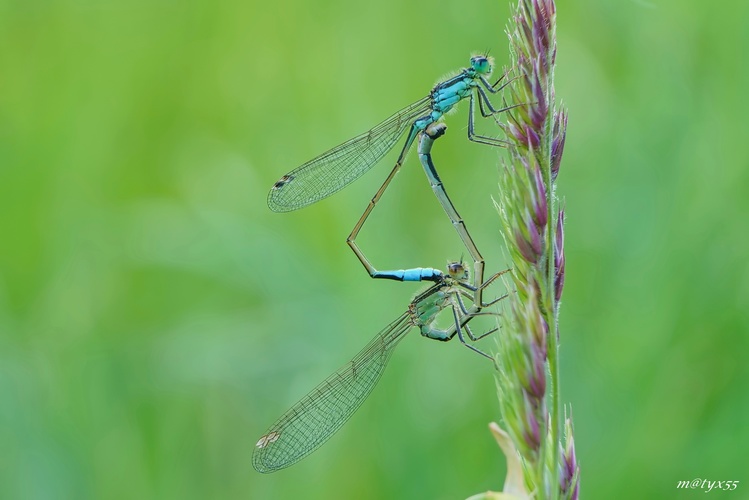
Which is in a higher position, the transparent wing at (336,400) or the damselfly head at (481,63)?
the damselfly head at (481,63)

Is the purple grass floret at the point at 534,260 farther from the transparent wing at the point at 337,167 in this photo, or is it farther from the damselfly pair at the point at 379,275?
the transparent wing at the point at 337,167

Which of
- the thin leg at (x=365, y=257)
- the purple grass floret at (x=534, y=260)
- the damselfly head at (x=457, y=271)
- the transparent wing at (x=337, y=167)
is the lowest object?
the purple grass floret at (x=534, y=260)

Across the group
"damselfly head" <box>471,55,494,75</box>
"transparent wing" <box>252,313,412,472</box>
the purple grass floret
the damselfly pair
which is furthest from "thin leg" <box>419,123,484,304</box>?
the purple grass floret

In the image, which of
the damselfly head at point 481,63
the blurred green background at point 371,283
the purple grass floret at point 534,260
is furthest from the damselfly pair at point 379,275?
the purple grass floret at point 534,260

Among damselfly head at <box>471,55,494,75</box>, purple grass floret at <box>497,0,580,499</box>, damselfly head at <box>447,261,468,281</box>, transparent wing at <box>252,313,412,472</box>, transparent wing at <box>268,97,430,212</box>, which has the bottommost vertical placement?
purple grass floret at <box>497,0,580,499</box>

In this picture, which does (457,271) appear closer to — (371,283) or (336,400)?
(371,283)

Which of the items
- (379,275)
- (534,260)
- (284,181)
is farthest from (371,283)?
(534,260)

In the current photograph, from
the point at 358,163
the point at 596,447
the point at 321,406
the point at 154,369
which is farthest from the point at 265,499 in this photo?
the point at 358,163

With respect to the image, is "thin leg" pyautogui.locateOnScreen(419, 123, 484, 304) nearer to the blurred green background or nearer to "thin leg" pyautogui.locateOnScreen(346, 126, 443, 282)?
"thin leg" pyautogui.locateOnScreen(346, 126, 443, 282)
